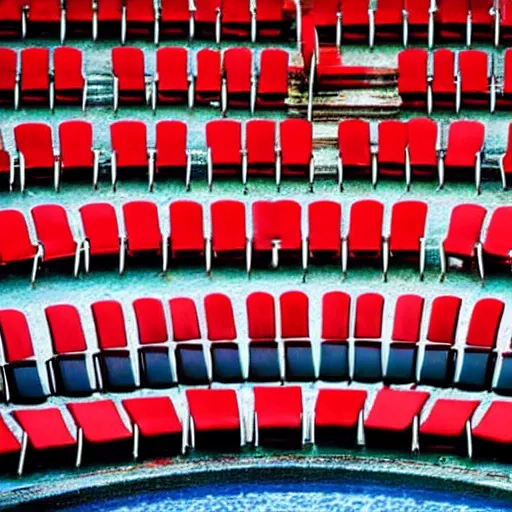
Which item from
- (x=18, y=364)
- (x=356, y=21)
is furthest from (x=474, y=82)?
(x=18, y=364)

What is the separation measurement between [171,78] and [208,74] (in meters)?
0.23

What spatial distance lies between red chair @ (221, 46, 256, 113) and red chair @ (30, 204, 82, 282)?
4.43 feet

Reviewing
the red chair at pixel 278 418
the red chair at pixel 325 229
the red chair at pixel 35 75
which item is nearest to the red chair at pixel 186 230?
the red chair at pixel 325 229

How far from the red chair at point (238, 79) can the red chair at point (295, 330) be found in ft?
5.53

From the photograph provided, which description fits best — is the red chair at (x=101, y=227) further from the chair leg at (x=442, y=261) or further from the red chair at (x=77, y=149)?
the chair leg at (x=442, y=261)

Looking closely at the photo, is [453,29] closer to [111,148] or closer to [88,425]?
[111,148]

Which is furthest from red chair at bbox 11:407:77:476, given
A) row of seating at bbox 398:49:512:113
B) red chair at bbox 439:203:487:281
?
row of seating at bbox 398:49:512:113

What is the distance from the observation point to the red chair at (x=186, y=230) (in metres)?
6.19

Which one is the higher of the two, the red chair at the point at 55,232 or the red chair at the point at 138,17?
the red chair at the point at 138,17

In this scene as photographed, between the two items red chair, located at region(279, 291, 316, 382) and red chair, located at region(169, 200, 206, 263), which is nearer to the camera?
red chair, located at region(279, 291, 316, 382)

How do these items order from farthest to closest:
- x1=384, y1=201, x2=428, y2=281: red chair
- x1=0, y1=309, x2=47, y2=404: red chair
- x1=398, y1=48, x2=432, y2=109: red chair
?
1. x1=398, y1=48, x2=432, y2=109: red chair
2. x1=384, y1=201, x2=428, y2=281: red chair
3. x1=0, y1=309, x2=47, y2=404: red chair

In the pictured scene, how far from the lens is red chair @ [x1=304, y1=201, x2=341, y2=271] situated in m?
6.16

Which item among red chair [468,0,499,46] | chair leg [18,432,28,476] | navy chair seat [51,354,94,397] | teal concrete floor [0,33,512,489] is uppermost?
red chair [468,0,499,46]

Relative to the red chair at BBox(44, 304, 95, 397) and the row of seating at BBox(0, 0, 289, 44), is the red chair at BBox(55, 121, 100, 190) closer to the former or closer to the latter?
the row of seating at BBox(0, 0, 289, 44)
